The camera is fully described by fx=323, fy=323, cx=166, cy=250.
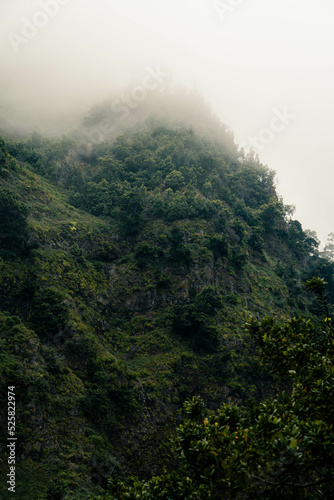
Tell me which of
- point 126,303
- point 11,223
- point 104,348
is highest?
point 126,303

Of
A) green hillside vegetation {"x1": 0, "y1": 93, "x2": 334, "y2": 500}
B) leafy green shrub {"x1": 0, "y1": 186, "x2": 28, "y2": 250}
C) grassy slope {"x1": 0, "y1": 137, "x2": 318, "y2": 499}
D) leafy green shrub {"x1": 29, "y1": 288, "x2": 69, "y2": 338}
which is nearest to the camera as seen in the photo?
grassy slope {"x1": 0, "y1": 137, "x2": 318, "y2": 499}

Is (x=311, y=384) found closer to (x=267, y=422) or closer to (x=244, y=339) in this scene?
(x=267, y=422)

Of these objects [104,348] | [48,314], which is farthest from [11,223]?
[104,348]

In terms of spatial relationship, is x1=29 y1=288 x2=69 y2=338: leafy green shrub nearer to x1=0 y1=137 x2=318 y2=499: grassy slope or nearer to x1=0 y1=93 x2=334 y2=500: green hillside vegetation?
x1=0 y1=93 x2=334 y2=500: green hillside vegetation

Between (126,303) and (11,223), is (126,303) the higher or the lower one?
the higher one

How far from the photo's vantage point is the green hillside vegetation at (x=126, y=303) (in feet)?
76.3

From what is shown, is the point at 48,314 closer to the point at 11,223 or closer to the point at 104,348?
the point at 104,348

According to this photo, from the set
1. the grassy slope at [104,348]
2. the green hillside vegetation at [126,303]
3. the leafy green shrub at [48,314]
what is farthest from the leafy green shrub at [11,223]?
the leafy green shrub at [48,314]

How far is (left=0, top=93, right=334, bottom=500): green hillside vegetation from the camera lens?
23.2 m

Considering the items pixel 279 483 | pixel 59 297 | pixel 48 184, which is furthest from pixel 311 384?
pixel 48 184

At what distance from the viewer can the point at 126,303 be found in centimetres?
4134

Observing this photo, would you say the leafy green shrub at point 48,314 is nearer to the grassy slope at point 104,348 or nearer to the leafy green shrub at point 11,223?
the grassy slope at point 104,348

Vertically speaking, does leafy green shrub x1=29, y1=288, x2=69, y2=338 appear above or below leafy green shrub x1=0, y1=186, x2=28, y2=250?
below

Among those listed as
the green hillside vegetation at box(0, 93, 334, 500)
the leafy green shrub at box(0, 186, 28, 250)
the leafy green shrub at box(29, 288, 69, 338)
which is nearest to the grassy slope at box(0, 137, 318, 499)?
the green hillside vegetation at box(0, 93, 334, 500)
